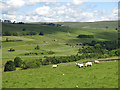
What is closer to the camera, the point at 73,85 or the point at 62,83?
the point at 73,85

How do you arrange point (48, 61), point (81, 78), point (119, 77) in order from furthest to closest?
1. point (48, 61)
2. point (81, 78)
3. point (119, 77)

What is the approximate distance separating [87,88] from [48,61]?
404 feet

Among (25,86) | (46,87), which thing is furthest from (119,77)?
(25,86)

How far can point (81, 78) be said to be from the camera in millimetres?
27094

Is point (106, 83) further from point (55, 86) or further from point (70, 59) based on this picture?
point (70, 59)

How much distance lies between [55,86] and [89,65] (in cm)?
1706

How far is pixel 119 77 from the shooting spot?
957 inches

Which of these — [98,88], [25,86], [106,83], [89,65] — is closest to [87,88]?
[98,88]

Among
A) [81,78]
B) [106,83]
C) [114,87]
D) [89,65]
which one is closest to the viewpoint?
[114,87]

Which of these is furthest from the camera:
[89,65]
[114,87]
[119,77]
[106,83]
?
[89,65]

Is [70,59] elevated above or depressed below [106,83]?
below

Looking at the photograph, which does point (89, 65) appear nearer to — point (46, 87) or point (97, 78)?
point (97, 78)

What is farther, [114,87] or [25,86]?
[25,86]

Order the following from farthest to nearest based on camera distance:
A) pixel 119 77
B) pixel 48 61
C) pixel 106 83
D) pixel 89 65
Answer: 1. pixel 48 61
2. pixel 89 65
3. pixel 119 77
4. pixel 106 83
